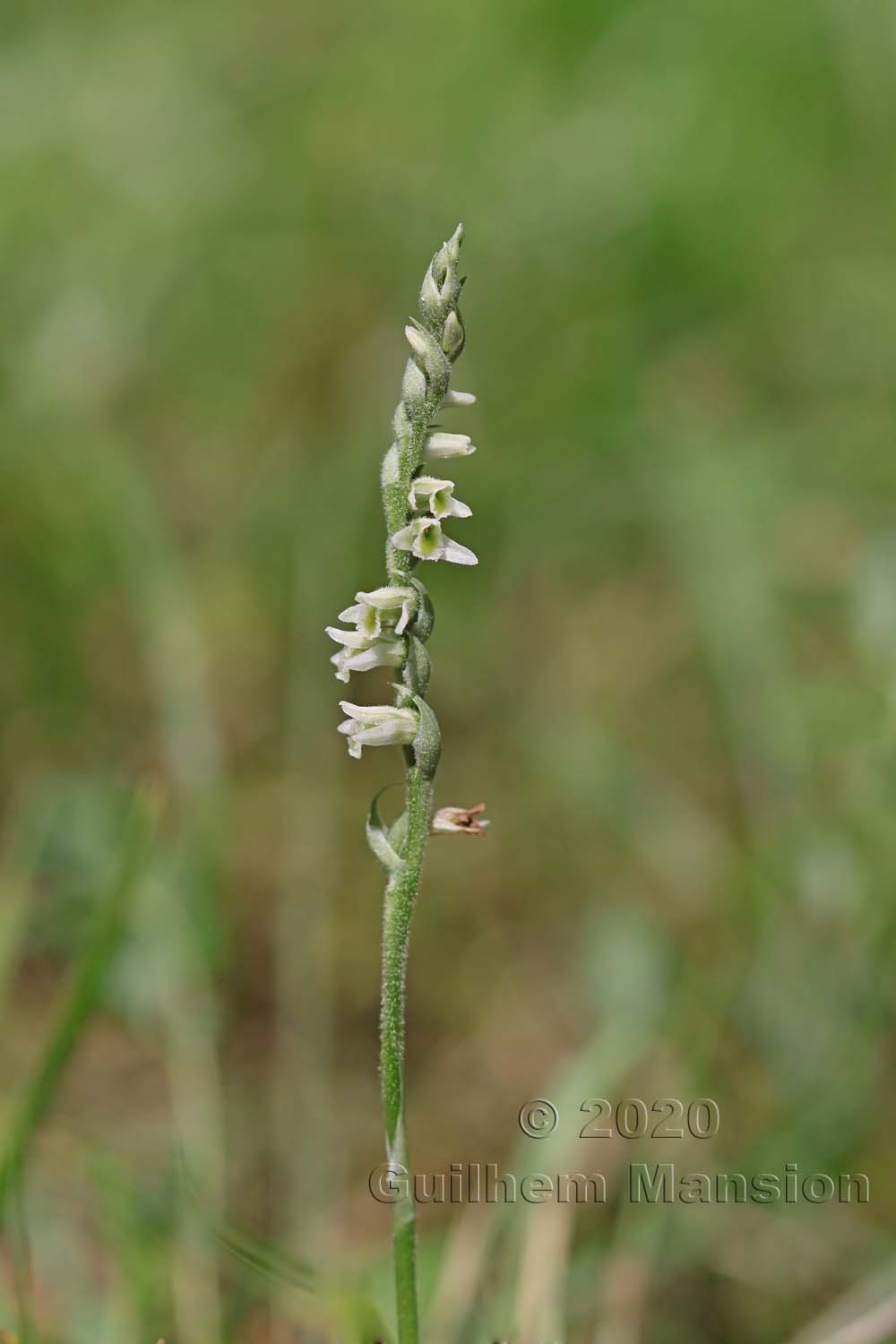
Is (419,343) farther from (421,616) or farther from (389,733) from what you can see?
(389,733)

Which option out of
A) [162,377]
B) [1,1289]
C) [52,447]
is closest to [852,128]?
[162,377]

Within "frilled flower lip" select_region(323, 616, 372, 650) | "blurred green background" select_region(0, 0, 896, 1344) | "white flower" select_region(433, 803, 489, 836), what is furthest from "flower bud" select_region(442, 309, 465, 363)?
"blurred green background" select_region(0, 0, 896, 1344)

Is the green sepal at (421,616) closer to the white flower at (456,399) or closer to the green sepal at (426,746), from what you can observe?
the green sepal at (426,746)

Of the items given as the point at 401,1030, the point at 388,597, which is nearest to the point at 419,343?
the point at 388,597

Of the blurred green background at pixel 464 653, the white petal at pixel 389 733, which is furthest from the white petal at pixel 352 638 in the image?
the blurred green background at pixel 464 653

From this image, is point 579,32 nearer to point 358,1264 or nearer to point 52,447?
point 52,447

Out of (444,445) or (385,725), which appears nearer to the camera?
(385,725)

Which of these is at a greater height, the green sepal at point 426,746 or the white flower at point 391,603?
the white flower at point 391,603
